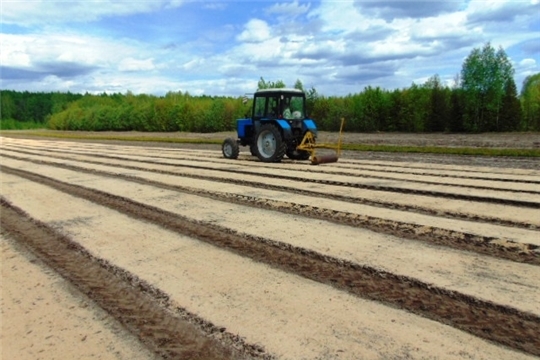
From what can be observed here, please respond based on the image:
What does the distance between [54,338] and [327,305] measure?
188 cm

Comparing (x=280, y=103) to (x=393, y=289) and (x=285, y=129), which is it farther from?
(x=393, y=289)

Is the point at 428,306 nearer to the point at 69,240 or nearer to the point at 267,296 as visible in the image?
the point at 267,296

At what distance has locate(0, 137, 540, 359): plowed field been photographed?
2826 millimetres

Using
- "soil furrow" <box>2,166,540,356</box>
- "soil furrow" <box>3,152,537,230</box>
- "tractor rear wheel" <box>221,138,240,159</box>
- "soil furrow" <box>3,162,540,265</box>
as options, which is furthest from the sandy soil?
"tractor rear wheel" <box>221,138,240,159</box>

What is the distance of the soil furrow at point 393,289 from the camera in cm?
292

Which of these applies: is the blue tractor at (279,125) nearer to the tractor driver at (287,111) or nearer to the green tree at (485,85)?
the tractor driver at (287,111)

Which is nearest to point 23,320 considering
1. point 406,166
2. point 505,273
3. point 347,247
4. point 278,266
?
point 278,266

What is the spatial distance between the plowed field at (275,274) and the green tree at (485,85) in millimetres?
21455

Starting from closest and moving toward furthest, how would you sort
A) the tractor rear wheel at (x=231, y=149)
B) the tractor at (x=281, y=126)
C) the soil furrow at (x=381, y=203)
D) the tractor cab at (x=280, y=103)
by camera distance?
the soil furrow at (x=381, y=203)
the tractor at (x=281, y=126)
the tractor cab at (x=280, y=103)
the tractor rear wheel at (x=231, y=149)

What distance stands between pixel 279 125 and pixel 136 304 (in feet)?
29.7

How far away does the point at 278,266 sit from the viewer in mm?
4129

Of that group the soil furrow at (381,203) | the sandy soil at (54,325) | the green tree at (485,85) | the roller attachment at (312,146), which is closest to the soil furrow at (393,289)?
the sandy soil at (54,325)

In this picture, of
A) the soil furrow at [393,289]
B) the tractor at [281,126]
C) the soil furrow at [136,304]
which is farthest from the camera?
the tractor at [281,126]

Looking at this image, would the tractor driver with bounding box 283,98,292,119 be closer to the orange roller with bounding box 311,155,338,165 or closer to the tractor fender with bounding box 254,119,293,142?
the tractor fender with bounding box 254,119,293,142
